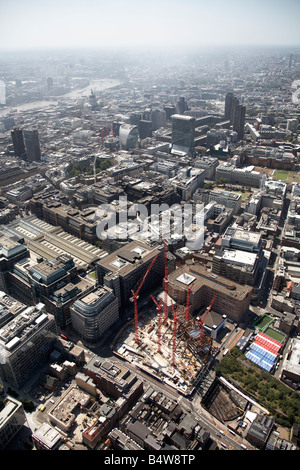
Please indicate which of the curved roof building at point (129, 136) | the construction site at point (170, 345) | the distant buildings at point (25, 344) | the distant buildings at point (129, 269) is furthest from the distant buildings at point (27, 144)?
the distant buildings at point (25, 344)

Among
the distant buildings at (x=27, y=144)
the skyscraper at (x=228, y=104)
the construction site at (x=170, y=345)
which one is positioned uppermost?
the skyscraper at (x=228, y=104)

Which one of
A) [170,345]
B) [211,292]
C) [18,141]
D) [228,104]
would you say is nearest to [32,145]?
[18,141]

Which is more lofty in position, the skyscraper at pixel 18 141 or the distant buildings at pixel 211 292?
the skyscraper at pixel 18 141

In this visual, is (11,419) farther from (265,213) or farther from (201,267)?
(265,213)

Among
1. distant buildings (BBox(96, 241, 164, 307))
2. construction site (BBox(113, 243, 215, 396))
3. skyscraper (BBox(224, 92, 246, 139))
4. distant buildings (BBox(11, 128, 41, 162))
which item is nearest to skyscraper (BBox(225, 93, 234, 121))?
skyscraper (BBox(224, 92, 246, 139))

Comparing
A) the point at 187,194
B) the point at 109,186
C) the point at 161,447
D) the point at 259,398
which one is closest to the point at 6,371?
the point at 161,447

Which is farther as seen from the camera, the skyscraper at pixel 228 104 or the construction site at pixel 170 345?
the skyscraper at pixel 228 104

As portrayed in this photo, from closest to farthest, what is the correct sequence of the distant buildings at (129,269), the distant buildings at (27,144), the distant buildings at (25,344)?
1. the distant buildings at (25,344)
2. the distant buildings at (129,269)
3. the distant buildings at (27,144)

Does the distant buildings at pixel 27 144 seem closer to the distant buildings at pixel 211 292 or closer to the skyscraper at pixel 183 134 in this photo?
the skyscraper at pixel 183 134

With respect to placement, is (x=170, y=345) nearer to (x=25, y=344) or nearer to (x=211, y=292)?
(x=211, y=292)
